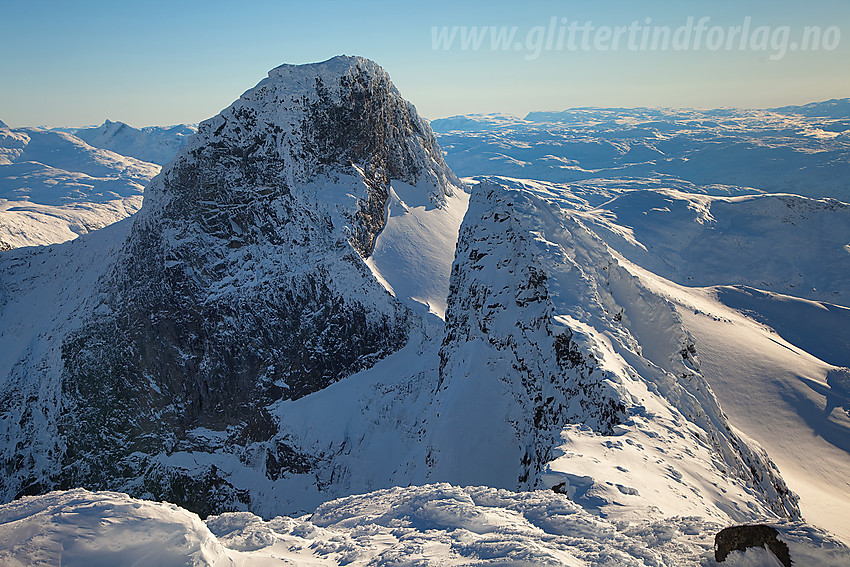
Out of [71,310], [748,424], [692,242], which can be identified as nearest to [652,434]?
[748,424]

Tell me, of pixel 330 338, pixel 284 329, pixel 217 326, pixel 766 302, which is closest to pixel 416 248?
pixel 330 338

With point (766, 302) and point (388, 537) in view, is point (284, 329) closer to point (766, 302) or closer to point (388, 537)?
point (388, 537)

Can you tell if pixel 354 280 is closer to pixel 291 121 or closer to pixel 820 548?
pixel 291 121

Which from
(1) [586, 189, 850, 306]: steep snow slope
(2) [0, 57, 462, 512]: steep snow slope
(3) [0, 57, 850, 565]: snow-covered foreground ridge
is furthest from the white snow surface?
(1) [586, 189, 850, 306]: steep snow slope

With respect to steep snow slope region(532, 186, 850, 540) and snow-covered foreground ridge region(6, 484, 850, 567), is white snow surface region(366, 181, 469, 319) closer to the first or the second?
steep snow slope region(532, 186, 850, 540)

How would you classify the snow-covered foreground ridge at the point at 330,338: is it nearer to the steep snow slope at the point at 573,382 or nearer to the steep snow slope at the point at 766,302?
the steep snow slope at the point at 573,382

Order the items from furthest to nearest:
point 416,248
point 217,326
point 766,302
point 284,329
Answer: point 766,302, point 416,248, point 284,329, point 217,326
